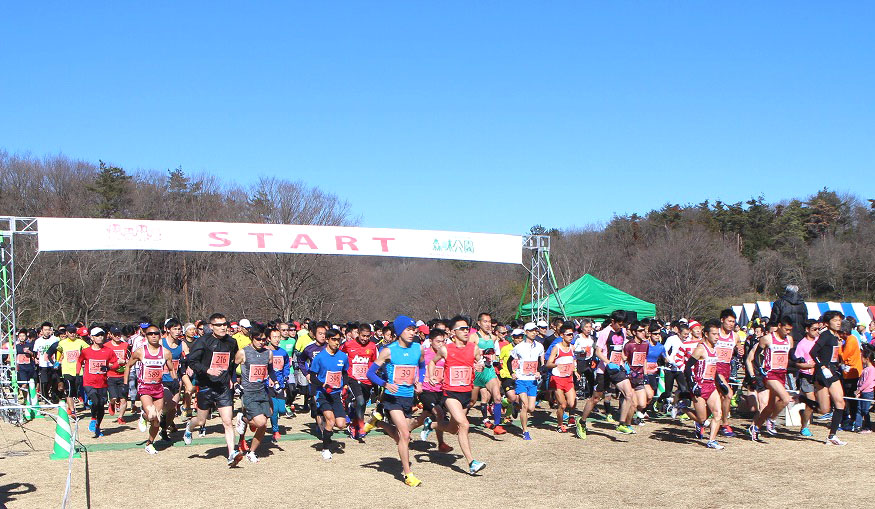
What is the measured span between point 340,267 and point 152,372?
3176 centimetres

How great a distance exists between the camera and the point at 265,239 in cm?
1812

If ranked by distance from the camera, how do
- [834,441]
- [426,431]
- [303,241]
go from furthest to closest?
[303,241]
[426,431]
[834,441]

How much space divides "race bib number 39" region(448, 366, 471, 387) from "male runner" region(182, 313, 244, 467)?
2.97 metres

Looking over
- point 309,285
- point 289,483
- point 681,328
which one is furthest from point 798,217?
point 289,483

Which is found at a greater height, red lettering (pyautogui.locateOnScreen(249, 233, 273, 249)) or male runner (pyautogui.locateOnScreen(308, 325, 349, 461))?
red lettering (pyautogui.locateOnScreen(249, 233, 273, 249))

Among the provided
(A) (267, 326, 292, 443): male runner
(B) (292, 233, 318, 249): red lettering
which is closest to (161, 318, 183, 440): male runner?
(A) (267, 326, 292, 443): male runner

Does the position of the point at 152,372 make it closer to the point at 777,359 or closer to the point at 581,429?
the point at 581,429

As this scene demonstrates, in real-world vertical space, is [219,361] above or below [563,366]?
above

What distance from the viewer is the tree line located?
41250 mm

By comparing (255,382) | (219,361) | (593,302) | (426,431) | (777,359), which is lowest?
(426,431)

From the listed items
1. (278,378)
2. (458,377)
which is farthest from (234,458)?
(278,378)

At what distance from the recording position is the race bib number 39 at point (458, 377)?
9.52 m

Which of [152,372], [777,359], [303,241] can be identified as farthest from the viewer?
[303,241]

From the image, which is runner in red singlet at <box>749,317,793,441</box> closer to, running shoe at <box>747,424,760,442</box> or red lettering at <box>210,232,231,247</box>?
running shoe at <box>747,424,760,442</box>
